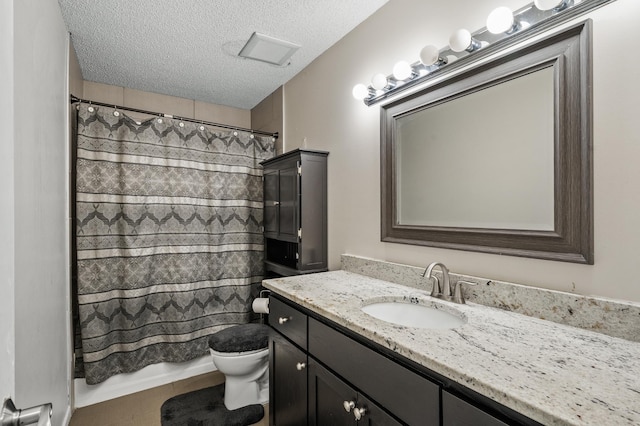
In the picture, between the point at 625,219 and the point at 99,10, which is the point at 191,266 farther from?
the point at 625,219

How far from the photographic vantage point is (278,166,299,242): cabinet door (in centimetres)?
214

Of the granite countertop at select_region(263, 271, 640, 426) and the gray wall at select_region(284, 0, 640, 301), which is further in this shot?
the gray wall at select_region(284, 0, 640, 301)

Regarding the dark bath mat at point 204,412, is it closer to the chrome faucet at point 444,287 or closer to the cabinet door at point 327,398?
the cabinet door at point 327,398

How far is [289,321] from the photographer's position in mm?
1478

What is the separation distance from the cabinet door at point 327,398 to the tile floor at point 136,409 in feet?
2.85

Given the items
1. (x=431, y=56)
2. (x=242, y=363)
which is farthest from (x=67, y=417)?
(x=431, y=56)

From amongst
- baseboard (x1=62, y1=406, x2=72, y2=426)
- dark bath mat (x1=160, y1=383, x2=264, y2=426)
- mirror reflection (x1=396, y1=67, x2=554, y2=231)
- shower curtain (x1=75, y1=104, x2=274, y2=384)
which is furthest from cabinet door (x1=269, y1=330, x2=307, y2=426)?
baseboard (x1=62, y1=406, x2=72, y2=426)

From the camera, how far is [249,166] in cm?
273

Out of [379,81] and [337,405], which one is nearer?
[337,405]

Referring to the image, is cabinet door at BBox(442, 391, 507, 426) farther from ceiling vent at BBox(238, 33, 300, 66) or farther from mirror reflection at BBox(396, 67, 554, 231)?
ceiling vent at BBox(238, 33, 300, 66)

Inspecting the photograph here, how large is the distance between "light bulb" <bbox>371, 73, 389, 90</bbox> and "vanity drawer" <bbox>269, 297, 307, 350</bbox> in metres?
1.21

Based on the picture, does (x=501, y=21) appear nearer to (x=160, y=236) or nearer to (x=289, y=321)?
(x=289, y=321)

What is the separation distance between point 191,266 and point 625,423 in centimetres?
245

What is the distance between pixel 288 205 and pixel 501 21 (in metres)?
1.56
